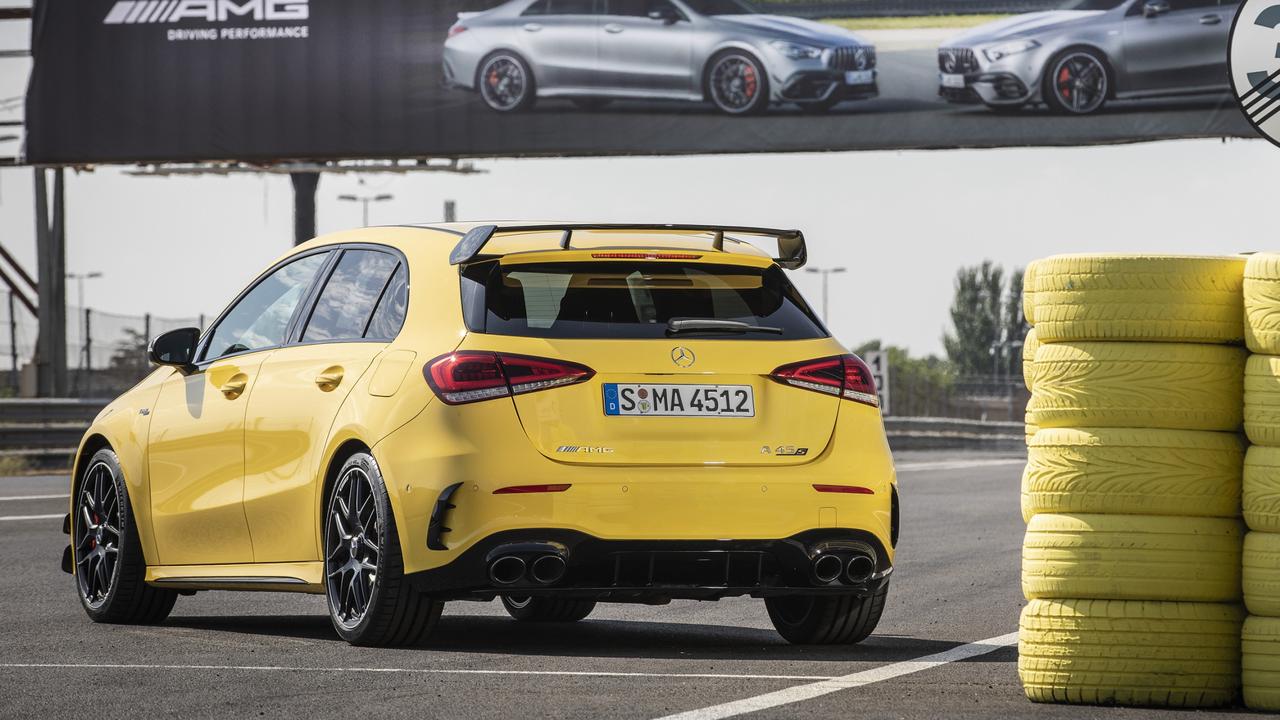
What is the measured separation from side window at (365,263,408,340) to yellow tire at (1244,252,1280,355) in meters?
2.99

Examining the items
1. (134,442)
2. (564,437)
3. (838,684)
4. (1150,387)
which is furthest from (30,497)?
(1150,387)

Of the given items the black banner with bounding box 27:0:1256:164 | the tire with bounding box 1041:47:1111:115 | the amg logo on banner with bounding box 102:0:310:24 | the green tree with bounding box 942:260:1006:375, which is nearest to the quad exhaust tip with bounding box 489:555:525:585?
the black banner with bounding box 27:0:1256:164

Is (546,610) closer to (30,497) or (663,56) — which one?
(30,497)

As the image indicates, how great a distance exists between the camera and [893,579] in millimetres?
12070

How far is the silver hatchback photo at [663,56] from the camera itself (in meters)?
29.1

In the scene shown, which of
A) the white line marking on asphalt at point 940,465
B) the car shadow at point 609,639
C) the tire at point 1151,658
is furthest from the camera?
the white line marking on asphalt at point 940,465

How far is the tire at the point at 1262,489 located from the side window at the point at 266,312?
389 centimetres

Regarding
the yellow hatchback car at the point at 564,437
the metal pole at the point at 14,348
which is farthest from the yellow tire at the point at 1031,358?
the metal pole at the point at 14,348

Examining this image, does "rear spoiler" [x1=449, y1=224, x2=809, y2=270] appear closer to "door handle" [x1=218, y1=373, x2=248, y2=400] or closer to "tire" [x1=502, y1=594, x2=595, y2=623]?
"door handle" [x1=218, y1=373, x2=248, y2=400]

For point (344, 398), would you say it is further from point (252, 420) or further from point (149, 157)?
point (149, 157)

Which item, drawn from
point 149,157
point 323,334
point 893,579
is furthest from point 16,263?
point 323,334

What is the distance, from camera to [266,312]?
9039 mm

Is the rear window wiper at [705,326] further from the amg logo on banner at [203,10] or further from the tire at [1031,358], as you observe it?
the amg logo on banner at [203,10]

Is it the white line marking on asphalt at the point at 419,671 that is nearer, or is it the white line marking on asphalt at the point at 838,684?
the white line marking on asphalt at the point at 838,684
